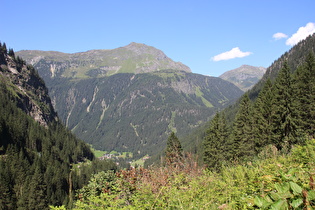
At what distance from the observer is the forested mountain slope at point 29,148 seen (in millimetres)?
71250

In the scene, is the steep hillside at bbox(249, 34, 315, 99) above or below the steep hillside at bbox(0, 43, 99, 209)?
above

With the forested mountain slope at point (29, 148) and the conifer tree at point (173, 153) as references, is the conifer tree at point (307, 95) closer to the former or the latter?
the conifer tree at point (173, 153)

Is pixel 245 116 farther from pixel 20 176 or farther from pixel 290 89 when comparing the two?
pixel 20 176

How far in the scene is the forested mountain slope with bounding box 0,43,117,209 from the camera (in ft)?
234

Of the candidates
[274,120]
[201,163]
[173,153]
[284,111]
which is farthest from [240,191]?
[201,163]

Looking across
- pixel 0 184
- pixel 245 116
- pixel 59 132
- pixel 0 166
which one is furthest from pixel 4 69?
pixel 245 116

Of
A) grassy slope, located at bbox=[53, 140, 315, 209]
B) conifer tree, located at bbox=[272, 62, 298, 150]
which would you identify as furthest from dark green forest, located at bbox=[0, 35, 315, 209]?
conifer tree, located at bbox=[272, 62, 298, 150]

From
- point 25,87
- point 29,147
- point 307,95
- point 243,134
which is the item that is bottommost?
point 29,147

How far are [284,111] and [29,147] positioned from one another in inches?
4687

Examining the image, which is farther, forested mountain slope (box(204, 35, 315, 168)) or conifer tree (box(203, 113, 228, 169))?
conifer tree (box(203, 113, 228, 169))

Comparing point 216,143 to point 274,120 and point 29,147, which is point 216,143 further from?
point 29,147

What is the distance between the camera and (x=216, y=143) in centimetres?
4869

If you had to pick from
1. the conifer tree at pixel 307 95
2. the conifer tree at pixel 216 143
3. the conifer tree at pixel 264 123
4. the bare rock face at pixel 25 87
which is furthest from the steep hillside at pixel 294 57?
the bare rock face at pixel 25 87

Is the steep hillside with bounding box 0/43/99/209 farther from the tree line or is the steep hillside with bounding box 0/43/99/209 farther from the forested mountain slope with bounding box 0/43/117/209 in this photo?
the tree line
